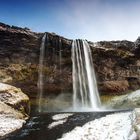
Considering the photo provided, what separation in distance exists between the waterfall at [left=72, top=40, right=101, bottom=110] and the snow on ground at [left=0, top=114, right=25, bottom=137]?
16.8 m

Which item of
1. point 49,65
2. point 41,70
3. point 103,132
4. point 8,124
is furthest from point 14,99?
point 49,65

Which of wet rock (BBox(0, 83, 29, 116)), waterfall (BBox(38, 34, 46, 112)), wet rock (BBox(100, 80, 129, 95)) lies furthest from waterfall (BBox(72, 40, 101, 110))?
wet rock (BBox(0, 83, 29, 116))

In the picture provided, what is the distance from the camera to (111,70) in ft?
148

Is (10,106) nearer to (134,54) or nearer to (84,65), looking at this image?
(84,65)

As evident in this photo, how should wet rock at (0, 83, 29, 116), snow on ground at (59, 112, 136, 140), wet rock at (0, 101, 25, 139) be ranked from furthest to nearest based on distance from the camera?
wet rock at (0, 83, 29, 116)
wet rock at (0, 101, 25, 139)
snow on ground at (59, 112, 136, 140)

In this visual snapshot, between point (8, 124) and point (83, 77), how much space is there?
20799mm

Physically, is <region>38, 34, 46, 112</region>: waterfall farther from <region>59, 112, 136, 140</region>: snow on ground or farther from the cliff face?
<region>59, 112, 136, 140</region>: snow on ground

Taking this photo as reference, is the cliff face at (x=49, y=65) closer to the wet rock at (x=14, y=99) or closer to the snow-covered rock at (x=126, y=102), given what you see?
the snow-covered rock at (x=126, y=102)

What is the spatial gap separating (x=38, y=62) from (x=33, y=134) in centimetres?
2281

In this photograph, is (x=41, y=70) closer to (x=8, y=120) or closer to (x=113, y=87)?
(x=113, y=87)

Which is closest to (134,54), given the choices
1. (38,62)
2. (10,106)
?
(38,62)

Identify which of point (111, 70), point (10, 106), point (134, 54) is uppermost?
point (134, 54)

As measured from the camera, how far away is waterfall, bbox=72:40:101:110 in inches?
1633

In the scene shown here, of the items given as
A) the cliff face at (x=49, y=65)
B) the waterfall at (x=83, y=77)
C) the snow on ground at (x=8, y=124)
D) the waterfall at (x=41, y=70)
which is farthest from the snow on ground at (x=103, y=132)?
the cliff face at (x=49, y=65)
